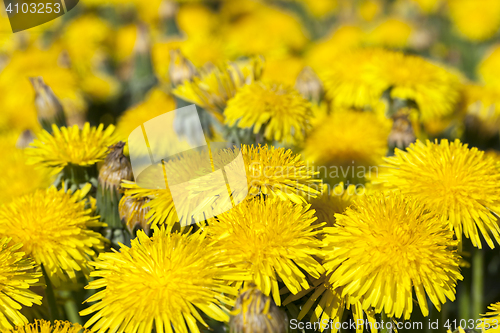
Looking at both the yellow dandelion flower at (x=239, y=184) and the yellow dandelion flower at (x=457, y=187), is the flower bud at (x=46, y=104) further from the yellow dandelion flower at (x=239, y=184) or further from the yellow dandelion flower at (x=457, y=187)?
the yellow dandelion flower at (x=457, y=187)

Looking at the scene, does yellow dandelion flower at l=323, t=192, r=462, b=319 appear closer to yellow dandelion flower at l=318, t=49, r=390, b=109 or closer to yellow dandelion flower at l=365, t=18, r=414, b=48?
yellow dandelion flower at l=318, t=49, r=390, b=109

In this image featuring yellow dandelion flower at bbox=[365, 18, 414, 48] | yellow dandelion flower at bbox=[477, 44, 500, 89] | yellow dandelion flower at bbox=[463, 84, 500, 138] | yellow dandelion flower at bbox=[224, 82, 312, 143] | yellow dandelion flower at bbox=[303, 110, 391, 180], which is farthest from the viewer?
yellow dandelion flower at bbox=[365, 18, 414, 48]

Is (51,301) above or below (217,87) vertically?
below

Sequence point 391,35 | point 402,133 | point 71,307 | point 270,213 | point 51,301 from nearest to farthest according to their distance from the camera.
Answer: point 270,213 < point 51,301 < point 71,307 < point 402,133 < point 391,35

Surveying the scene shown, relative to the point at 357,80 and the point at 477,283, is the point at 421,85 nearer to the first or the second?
the point at 357,80

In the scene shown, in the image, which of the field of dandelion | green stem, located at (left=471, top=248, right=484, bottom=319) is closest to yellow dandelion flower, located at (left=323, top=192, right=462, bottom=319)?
the field of dandelion

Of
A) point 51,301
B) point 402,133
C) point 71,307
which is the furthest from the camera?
point 402,133

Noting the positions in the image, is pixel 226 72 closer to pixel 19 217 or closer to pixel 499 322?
pixel 19 217

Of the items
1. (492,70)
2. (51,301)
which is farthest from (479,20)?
(51,301)
